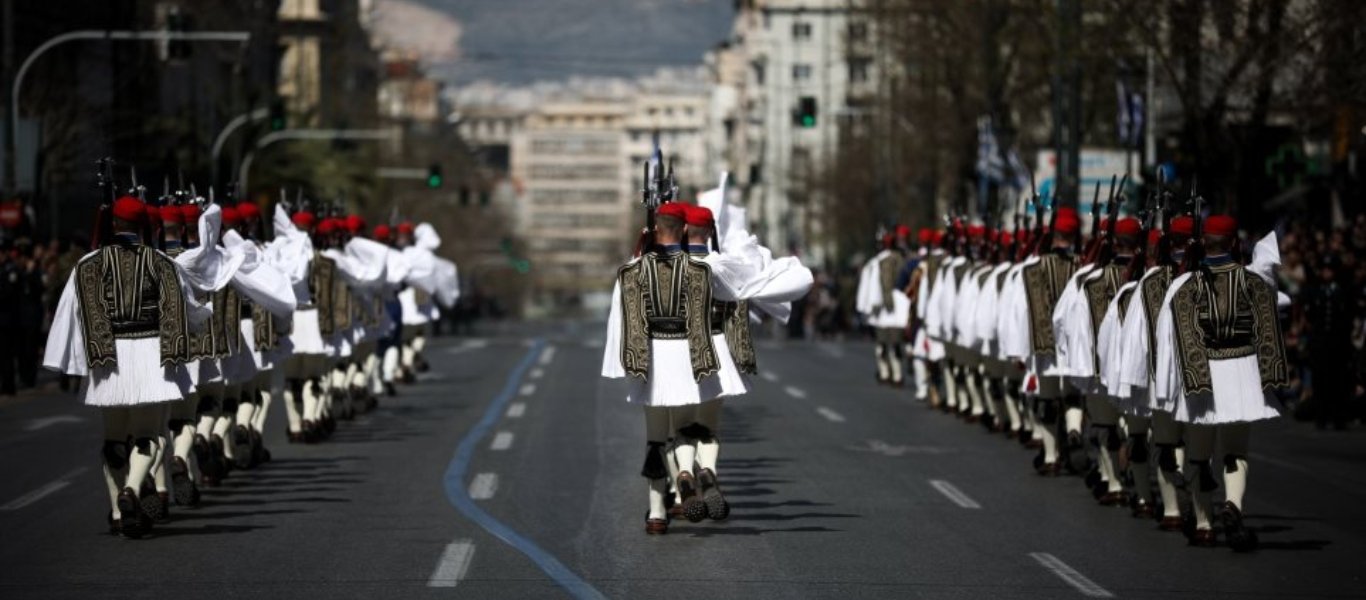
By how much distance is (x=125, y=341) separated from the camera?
15.4 metres

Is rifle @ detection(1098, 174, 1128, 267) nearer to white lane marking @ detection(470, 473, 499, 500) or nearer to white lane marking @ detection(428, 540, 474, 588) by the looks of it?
white lane marking @ detection(470, 473, 499, 500)

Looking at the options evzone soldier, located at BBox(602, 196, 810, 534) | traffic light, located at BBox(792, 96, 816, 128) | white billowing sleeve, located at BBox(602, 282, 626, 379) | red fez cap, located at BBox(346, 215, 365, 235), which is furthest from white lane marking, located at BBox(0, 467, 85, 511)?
traffic light, located at BBox(792, 96, 816, 128)

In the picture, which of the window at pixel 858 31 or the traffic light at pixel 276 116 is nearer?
the traffic light at pixel 276 116

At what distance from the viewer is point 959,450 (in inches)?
905

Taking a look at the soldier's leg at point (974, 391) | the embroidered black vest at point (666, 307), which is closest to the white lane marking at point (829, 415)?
the soldier's leg at point (974, 391)

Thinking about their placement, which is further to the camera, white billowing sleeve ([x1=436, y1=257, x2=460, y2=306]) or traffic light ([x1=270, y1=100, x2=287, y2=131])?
traffic light ([x1=270, y1=100, x2=287, y2=131])

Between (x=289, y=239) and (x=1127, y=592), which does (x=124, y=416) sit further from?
(x=289, y=239)

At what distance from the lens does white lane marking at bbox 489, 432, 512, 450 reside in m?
22.9

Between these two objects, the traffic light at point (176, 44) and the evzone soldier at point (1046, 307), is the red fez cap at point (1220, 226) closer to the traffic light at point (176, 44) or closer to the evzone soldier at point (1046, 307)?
the evzone soldier at point (1046, 307)

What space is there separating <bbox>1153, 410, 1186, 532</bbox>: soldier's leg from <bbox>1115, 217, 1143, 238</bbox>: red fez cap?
2.82 meters

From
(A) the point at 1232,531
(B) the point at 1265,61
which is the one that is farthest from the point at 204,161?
(A) the point at 1232,531

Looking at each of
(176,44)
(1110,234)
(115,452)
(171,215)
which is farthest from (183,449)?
(176,44)

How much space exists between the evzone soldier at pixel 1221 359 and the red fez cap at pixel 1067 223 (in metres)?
6.19

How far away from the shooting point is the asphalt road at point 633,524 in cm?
1314
